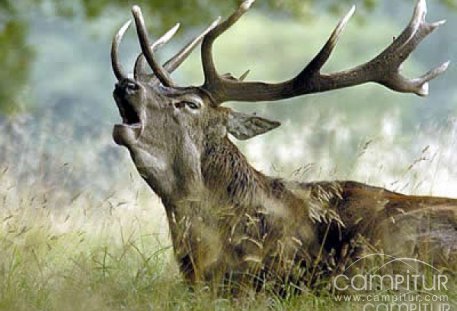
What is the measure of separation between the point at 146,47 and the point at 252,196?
89 cm

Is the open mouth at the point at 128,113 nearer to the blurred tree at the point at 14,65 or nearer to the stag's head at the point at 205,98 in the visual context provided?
the stag's head at the point at 205,98

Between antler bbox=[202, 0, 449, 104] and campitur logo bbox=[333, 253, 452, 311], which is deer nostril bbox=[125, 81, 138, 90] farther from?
campitur logo bbox=[333, 253, 452, 311]

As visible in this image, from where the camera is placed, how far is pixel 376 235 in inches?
256

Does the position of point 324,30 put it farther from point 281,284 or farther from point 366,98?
point 281,284

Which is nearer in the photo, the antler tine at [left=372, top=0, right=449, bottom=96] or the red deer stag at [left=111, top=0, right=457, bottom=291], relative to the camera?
the red deer stag at [left=111, top=0, right=457, bottom=291]

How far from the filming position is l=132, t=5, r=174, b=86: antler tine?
684cm

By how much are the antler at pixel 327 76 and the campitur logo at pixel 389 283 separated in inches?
34.6

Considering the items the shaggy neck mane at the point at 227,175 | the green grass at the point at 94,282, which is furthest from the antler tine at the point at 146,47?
the green grass at the point at 94,282

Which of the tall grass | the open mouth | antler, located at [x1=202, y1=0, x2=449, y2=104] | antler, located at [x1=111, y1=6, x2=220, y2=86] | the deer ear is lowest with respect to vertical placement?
the tall grass

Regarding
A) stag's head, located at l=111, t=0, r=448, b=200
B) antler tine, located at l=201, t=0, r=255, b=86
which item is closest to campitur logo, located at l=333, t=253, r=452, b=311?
stag's head, located at l=111, t=0, r=448, b=200

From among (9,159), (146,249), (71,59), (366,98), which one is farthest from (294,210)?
(71,59)

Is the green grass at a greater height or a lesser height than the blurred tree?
lesser

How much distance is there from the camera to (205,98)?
266 inches

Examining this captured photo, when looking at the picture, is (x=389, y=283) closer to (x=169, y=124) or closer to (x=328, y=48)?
(x=328, y=48)
